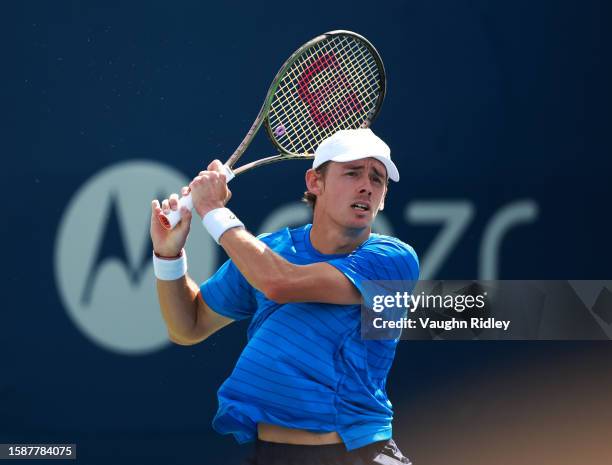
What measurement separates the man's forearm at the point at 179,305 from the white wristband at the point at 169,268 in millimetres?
15

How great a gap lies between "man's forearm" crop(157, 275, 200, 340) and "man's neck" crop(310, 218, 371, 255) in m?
0.41

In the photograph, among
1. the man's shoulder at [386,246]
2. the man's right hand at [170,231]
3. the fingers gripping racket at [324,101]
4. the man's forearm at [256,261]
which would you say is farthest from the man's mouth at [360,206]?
the fingers gripping racket at [324,101]

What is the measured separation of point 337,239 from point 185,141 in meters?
1.87

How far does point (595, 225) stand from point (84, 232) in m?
2.15

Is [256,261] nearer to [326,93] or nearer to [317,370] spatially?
[317,370]

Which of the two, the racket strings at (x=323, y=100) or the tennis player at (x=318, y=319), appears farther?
the racket strings at (x=323, y=100)

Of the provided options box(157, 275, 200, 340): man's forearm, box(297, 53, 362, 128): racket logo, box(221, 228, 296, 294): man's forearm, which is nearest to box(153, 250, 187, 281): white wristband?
box(157, 275, 200, 340): man's forearm

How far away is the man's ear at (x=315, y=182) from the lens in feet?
11.0

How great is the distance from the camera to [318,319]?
3.15 m

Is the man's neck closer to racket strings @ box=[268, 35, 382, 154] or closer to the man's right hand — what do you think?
the man's right hand

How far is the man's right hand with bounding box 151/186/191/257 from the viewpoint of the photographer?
3324 mm

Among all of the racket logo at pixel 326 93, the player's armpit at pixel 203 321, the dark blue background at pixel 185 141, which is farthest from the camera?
the dark blue background at pixel 185 141

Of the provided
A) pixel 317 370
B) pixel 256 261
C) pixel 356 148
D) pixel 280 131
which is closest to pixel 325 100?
pixel 280 131

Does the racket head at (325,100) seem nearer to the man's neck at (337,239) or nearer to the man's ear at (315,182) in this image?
the man's ear at (315,182)
